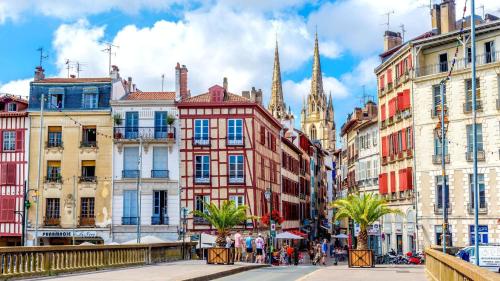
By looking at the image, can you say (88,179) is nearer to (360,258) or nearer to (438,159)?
(438,159)

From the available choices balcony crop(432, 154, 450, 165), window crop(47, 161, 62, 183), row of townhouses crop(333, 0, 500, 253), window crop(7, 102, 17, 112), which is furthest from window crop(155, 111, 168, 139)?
balcony crop(432, 154, 450, 165)

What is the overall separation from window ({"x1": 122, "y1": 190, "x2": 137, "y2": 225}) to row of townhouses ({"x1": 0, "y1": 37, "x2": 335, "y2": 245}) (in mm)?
74

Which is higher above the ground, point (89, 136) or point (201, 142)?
point (89, 136)

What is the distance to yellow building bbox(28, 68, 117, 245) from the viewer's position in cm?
5797

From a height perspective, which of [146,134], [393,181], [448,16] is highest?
[448,16]

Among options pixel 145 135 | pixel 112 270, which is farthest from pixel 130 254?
pixel 145 135

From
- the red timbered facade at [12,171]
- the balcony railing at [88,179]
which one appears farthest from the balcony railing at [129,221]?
the red timbered facade at [12,171]

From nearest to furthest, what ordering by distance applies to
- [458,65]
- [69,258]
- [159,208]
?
[69,258] → [458,65] → [159,208]

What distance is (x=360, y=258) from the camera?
35031mm

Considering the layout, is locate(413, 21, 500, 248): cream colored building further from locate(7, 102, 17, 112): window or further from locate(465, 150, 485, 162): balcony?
locate(7, 102, 17, 112): window

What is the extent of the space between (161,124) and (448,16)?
2214cm

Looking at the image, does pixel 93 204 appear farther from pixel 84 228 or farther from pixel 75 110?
pixel 75 110

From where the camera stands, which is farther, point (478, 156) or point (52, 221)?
point (52, 221)

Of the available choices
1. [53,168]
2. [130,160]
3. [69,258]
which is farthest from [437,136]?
[69,258]
